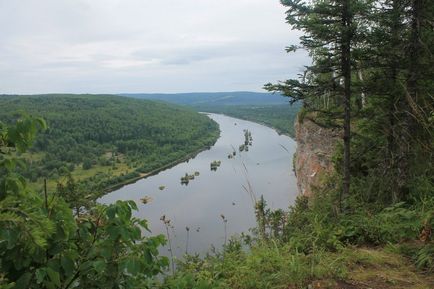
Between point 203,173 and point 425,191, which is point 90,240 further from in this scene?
point 203,173

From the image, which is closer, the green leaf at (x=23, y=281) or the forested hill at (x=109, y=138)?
the green leaf at (x=23, y=281)

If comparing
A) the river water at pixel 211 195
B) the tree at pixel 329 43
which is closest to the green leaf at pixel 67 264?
the tree at pixel 329 43

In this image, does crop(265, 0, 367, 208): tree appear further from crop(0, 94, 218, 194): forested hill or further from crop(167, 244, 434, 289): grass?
crop(0, 94, 218, 194): forested hill

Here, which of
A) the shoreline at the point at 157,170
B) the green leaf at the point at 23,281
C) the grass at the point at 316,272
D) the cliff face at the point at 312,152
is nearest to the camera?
A: the green leaf at the point at 23,281

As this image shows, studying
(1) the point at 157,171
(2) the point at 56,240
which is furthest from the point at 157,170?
(2) the point at 56,240

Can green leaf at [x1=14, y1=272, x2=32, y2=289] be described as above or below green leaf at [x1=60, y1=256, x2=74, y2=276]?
below

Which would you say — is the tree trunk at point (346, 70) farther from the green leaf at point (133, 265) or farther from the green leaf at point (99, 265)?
the green leaf at point (99, 265)

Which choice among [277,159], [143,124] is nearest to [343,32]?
[277,159]

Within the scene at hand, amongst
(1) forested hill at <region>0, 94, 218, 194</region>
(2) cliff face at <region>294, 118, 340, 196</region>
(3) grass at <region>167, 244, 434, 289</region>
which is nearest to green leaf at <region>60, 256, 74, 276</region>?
(3) grass at <region>167, 244, 434, 289</region>
